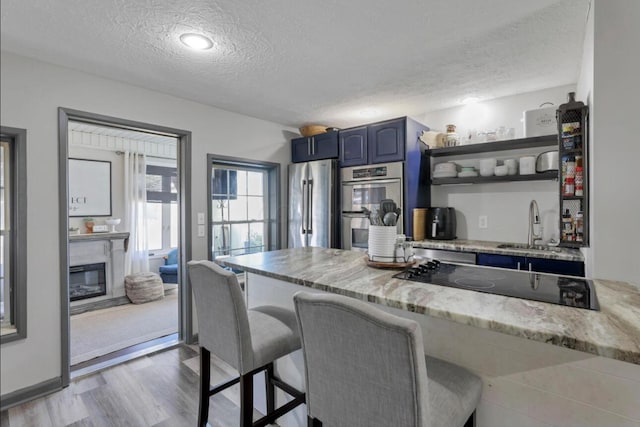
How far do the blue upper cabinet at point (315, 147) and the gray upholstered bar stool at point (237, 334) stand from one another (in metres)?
2.43

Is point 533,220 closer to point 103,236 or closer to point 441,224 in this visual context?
point 441,224

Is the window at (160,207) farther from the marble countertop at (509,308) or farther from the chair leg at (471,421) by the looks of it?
the chair leg at (471,421)

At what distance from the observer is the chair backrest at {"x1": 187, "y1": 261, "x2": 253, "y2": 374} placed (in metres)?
1.32

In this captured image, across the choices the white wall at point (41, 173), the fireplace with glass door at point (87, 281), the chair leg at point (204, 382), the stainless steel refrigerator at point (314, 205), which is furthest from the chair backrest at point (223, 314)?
the fireplace with glass door at point (87, 281)

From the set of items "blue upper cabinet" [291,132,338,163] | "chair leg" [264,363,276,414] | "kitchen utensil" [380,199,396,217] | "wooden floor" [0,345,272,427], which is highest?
"blue upper cabinet" [291,132,338,163]

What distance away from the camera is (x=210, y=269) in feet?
4.56

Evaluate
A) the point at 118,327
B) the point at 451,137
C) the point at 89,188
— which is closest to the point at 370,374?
the point at 451,137

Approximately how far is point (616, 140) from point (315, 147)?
275 cm

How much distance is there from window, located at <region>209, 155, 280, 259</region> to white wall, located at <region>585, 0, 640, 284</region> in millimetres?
3026

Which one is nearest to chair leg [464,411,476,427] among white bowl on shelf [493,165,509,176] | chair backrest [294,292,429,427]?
chair backrest [294,292,429,427]

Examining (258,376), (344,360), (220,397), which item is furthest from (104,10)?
(220,397)

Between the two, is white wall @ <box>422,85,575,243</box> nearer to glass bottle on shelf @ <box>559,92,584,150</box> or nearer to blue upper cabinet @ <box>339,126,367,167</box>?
blue upper cabinet @ <box>339,126,367,167</box>

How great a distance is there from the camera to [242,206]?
12.4 feet

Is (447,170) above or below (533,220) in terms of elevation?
above
